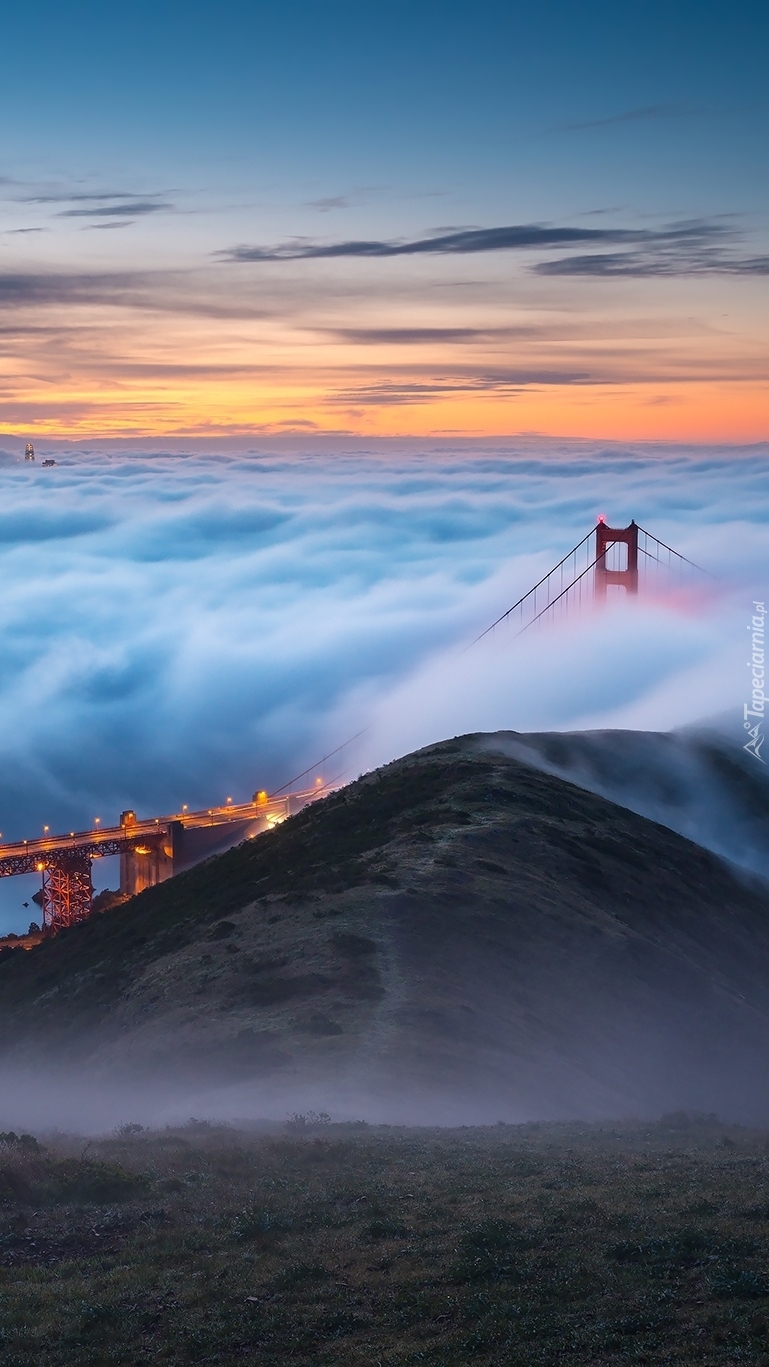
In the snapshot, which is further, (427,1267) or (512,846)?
(512,846)

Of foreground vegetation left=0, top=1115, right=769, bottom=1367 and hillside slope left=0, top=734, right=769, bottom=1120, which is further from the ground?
hillside slope left=0, top=734, right=769, bottom=1120

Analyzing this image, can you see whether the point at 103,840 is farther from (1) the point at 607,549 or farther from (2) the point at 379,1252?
(2) the point at 379,1252

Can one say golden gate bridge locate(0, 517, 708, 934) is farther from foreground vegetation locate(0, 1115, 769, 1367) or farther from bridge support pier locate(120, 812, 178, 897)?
foreground vegetation locate(0, 1115, 769, 1367)

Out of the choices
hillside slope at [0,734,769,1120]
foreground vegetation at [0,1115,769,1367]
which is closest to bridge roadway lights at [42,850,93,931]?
hillside slope at [0,734,769,1120]

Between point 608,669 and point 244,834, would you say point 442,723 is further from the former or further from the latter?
point 244,834

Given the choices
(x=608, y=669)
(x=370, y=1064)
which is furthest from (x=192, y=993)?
(x=608, y=669)

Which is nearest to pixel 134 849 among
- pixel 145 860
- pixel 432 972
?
pixel 145 860
